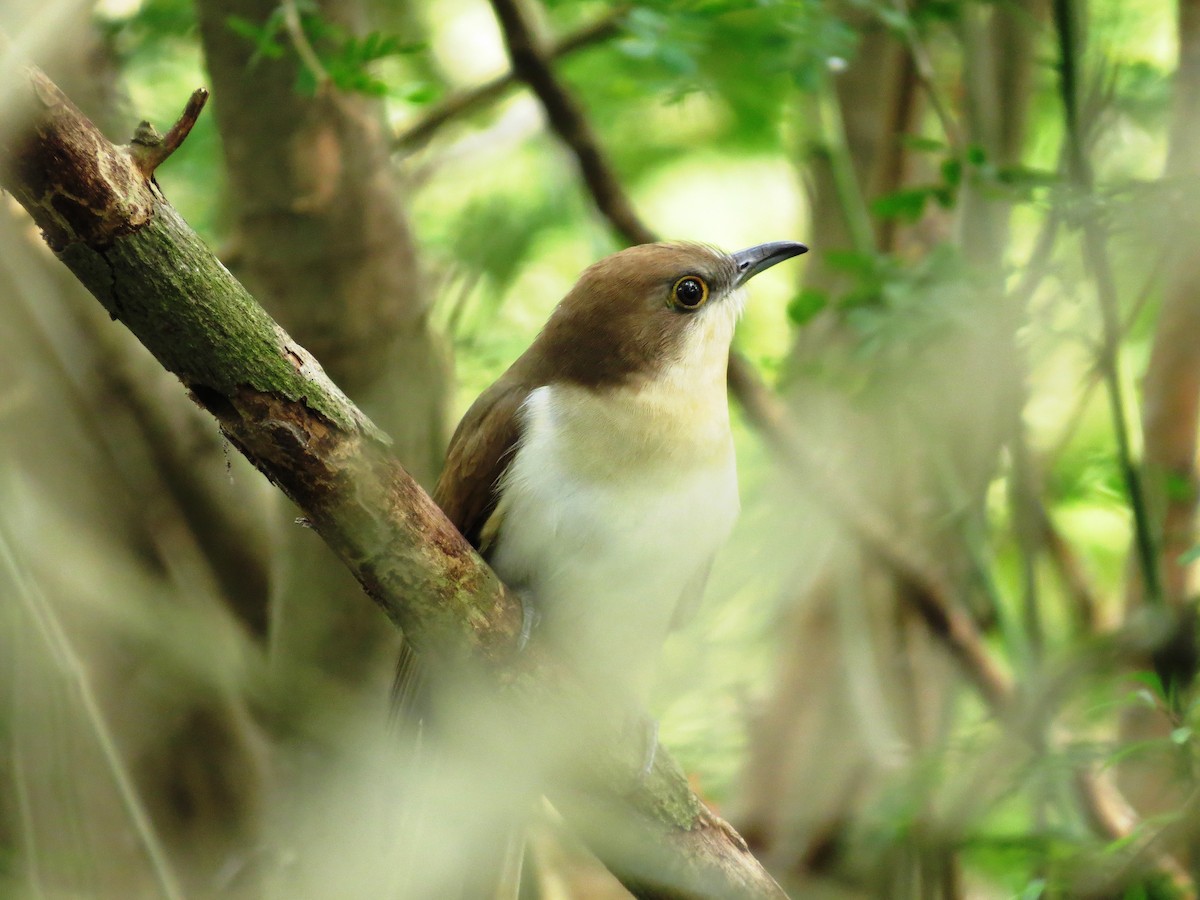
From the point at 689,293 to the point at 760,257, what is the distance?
13.8 inches

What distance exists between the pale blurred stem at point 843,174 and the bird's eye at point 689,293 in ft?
2.05

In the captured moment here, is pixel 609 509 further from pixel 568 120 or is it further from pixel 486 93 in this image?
pixel 486 93

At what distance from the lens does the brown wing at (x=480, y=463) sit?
3.10 meters

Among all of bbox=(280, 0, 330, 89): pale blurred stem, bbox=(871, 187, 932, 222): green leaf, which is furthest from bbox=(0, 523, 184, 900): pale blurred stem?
bbox=(871, 187, 932, 222): green leaf

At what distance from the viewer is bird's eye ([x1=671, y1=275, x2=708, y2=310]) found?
3.43 metres

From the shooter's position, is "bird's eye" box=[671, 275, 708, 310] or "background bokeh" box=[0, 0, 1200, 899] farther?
"bird's eye" box=[671, 275, 708, 310]

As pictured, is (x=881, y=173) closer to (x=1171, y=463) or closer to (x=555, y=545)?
(x=1171, y=463)

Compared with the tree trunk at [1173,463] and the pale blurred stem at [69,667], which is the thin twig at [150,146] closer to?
the pale blurred stem at [69,667]

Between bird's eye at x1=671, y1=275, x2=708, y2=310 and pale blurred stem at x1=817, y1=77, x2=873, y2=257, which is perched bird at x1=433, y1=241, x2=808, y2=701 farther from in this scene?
pale blurred stem at x1=817, y1=77, x2=873, y2=257

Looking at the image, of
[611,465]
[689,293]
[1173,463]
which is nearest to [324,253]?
[689,293]

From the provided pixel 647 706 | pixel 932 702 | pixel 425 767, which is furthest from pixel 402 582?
pixel 932 702

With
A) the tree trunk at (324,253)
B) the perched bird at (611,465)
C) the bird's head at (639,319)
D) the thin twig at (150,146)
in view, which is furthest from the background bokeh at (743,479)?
the thin twig at (150,146)

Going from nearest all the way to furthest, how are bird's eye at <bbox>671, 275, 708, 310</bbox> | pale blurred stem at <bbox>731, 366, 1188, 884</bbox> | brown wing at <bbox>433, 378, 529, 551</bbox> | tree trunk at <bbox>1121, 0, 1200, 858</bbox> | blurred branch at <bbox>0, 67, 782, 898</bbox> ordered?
blurred branch at <bbox>0, 67, 782, 898</bbox>
brown wing at <bbox>433, 378, 529, 551</bbox>
bird's eye at <bbox>671, 275, 708, 310</bbox>
tree trunk at <bbox>1121, 0, 1200, 858</bbox>
pale blurred stem at <bbox>731, 366, 1188, 884</bbox>

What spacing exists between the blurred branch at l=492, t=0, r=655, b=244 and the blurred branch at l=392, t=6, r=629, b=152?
28 centimetres
